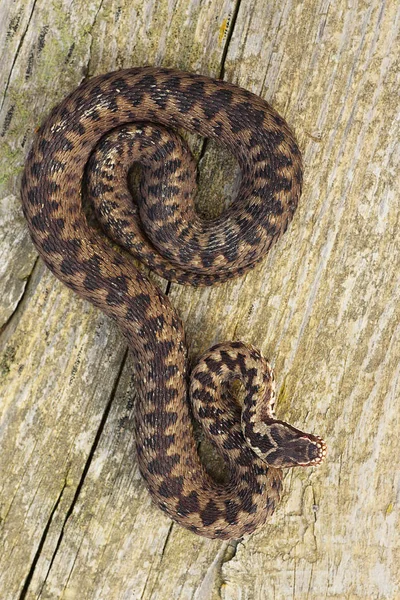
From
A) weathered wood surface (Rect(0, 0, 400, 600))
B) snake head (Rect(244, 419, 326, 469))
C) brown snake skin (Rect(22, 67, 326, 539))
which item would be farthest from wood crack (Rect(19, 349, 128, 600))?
snake head (Rect(244, 419, 326, 469))

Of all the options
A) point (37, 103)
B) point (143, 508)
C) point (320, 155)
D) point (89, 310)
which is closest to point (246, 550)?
point (143, 508)

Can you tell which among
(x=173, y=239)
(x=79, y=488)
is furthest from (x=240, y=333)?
(x=79, y=488)

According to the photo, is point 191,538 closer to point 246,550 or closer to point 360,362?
point 246,550

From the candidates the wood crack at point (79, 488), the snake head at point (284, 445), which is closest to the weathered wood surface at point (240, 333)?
the wood crack at point (79, 488)

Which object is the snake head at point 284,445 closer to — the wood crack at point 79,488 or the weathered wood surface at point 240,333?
the weathered wood surface at point 240,333

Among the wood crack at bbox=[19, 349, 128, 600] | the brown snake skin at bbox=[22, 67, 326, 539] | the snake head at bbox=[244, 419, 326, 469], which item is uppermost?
the brown snake skin at bbox=[22, 67, 326, 539]

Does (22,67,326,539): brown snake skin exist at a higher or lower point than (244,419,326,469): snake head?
higher

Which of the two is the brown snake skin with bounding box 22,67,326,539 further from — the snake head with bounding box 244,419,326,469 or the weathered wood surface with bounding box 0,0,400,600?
the weathered wood surface with bounding box 0,0,400,600
